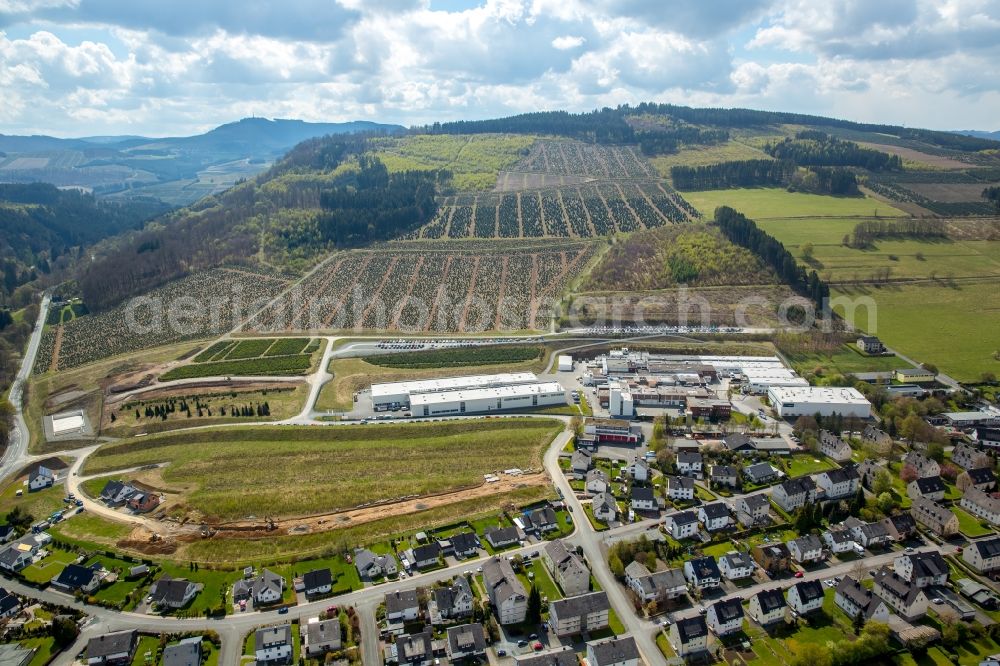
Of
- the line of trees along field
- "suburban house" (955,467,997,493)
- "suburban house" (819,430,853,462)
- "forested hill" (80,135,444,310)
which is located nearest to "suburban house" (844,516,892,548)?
"suburban house" (955,467,997,493)

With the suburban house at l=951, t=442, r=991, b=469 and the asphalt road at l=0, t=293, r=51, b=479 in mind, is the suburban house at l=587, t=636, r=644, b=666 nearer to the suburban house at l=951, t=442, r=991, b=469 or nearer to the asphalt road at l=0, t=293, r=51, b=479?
the suburban house at l=951, t=442, r=991, b=469

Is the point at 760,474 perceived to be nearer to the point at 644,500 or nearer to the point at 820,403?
the point at 644,500

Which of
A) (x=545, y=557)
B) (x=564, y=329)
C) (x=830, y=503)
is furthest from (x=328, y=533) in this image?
(x=564, y=329)

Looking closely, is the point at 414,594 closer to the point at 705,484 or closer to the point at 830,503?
the point at 705,484

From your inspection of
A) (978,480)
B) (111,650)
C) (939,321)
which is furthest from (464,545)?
(939,321)

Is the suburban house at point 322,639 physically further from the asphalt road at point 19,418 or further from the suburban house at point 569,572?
the asphalt road at point 19,418

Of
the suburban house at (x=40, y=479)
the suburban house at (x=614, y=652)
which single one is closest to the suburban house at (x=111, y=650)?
the suburban house at (x=614, y=652)

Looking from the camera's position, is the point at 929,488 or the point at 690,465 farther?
the point at 690,465
